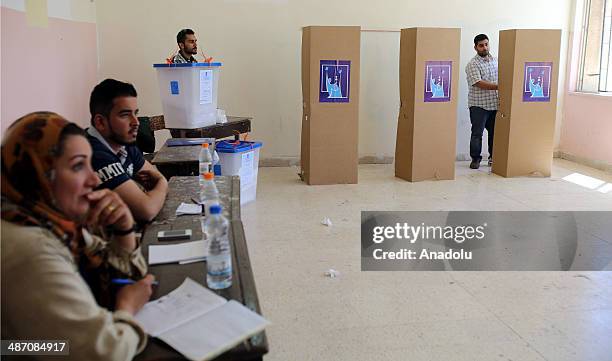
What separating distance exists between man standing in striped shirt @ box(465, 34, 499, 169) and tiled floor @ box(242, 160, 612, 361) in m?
1.81

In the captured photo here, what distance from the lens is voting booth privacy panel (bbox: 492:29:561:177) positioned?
218 inches

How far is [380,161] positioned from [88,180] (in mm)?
5510

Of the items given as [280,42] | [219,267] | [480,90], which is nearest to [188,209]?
[219,267]

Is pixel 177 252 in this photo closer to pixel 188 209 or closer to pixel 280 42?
pixel 188 209

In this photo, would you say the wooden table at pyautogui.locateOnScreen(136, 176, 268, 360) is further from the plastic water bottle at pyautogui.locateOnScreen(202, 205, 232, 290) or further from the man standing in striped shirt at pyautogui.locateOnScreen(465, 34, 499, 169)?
the man standing in striped shirt at pyautogui.locateOnScreen(465, 34, 499, 169)

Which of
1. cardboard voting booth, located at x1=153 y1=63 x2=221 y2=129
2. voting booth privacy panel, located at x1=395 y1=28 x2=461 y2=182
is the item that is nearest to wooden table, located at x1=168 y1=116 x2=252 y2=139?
cardboard voting booth, located at x1=153 y1=63 x2=221 y2=129

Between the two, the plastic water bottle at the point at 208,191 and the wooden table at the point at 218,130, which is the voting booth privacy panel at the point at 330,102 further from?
the plastic water bottle at the point at 208,191

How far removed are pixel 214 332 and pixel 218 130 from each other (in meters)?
3.47

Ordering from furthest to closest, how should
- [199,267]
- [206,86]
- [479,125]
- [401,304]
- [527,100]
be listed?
[479,125]
[527,100]
[206,86]
[401,304]
[199,267]

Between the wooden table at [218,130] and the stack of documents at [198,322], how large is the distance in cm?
305

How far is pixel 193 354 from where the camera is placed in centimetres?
111

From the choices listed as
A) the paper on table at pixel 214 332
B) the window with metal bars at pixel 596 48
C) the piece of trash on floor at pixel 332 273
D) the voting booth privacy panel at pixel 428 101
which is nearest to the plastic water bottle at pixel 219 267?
the paper on table at pixel 214 332

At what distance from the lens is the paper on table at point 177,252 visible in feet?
5.29

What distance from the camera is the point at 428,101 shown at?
543 centimetres
